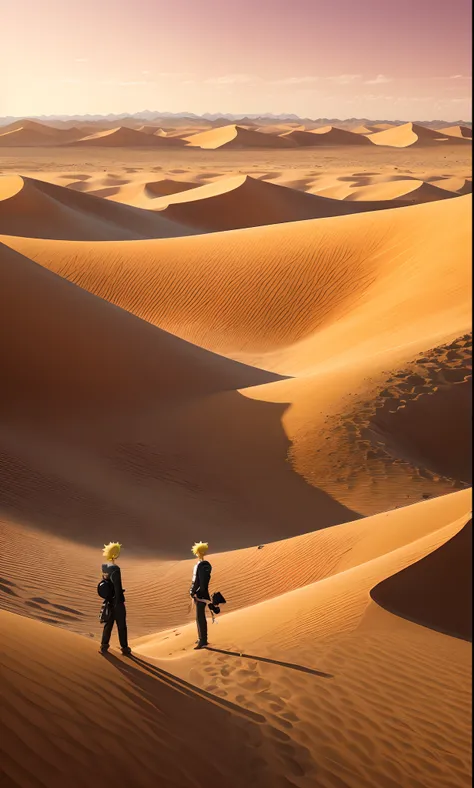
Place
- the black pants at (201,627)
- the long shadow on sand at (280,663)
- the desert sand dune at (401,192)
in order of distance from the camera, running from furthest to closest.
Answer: the desert sand dune at (401,192), the black pants at (201,627), the long shadow on sand at (280,663)

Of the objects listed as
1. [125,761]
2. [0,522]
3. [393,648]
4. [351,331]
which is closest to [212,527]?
[0,522]

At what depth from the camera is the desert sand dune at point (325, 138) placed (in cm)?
12875

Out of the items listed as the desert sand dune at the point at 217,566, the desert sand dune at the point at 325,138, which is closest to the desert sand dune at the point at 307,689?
the desert sand dune at the point at 217,566

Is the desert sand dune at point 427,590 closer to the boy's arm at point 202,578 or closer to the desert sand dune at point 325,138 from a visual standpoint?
the boy's arm at point 202,578

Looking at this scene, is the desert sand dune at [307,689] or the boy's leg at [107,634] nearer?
the desert sand dune at [307,689]

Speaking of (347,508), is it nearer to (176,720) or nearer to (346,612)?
(346,612)

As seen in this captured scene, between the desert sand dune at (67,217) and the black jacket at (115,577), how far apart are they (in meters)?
35.1

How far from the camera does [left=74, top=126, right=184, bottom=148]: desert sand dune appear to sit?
125375mm

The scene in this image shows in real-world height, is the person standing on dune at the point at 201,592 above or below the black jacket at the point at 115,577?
below

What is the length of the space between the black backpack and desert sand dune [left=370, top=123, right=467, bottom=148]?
126 m

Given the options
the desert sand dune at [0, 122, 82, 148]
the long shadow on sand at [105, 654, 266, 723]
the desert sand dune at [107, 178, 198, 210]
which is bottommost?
the long shadow on sand at [105, 654, 266, 723]

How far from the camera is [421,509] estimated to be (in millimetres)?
10672

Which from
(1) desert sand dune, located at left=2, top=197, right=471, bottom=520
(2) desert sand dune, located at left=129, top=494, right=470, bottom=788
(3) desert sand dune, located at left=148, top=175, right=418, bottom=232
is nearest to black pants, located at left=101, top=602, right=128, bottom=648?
(2) desert sand dune, located at left=129, top=494, right=470, bottom=788

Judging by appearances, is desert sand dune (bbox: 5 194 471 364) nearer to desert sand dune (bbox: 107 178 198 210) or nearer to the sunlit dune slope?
the sunlit dune slope
